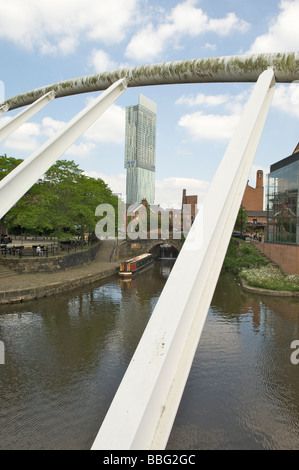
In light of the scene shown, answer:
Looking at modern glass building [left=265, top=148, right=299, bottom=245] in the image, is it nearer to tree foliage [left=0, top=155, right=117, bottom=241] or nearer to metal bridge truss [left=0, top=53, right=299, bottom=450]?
tree foliage [left=0, top=155, right=117, bottom=241]

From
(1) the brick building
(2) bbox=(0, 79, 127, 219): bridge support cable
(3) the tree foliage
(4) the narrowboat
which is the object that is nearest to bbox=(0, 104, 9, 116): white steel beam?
(2) bbox=(0, 79, 127, 219): bridge support cable

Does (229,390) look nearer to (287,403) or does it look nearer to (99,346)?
(287,403)

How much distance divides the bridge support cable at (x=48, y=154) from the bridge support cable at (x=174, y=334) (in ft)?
5.63

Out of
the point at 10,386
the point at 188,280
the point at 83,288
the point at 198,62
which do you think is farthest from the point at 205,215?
the point at 83,288

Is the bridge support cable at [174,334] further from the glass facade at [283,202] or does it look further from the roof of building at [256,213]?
the roof of building at [256,213]

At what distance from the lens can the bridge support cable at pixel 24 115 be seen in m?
4.71

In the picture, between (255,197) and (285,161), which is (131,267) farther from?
(255,197)

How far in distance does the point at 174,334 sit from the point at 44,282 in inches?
720

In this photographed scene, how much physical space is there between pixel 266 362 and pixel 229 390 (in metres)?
2.34

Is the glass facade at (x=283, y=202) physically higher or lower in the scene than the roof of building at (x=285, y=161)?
lower

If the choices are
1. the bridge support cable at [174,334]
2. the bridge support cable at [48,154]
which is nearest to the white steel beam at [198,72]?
the bridge support cable at [48,154]

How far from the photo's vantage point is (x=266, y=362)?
9.85 metres

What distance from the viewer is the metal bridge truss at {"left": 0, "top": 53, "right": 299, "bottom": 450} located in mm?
1433

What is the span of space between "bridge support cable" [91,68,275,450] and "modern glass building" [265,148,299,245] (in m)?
21.4
